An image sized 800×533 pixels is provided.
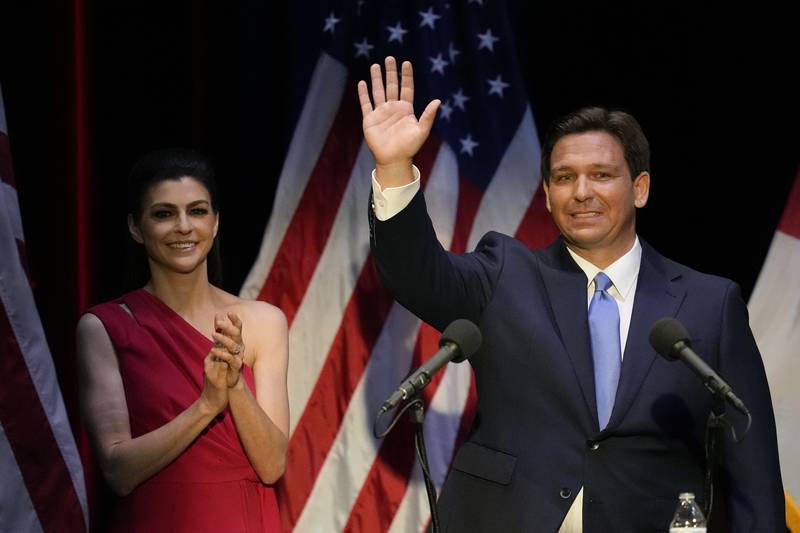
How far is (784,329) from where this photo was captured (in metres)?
3.62

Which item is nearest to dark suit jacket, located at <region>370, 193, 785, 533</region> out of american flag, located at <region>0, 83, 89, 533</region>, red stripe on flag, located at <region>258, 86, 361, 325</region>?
american flag, located at <region>0, 83, 89, 533</region>

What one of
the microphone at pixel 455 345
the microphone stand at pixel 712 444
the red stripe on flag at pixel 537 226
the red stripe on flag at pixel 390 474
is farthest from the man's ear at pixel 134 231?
the microphone stand at pixel 712 444

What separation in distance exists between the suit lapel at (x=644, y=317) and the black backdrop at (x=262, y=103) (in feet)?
4.84

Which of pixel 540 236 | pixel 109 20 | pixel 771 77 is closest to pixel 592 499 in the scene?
pixel 540 236

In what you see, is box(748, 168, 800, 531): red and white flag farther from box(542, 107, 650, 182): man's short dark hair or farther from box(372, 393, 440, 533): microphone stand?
box(372, 393, 440, 533): microphone stand

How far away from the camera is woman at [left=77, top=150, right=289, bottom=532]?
264 centimetres

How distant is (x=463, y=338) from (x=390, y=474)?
2084mm

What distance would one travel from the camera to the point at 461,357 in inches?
72.7

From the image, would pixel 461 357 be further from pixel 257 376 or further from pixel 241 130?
pixel 241 130

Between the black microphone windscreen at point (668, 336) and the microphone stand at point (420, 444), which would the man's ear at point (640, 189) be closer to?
the black microphone windscreen at point (668, 336)

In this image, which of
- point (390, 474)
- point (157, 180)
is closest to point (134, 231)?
point (157, 180)

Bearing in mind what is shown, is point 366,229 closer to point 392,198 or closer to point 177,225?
point 177,225

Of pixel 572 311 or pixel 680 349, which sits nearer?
pixel 680 349

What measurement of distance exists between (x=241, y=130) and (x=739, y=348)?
2.26 meters
